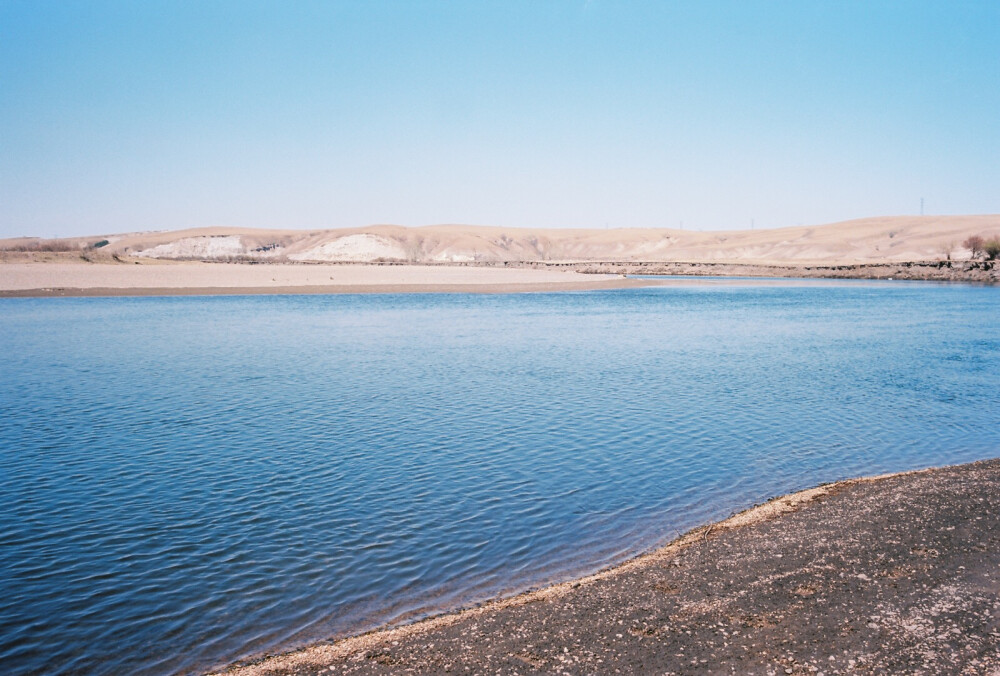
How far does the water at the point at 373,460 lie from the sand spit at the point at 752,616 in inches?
38.4

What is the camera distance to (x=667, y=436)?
51.3 ft

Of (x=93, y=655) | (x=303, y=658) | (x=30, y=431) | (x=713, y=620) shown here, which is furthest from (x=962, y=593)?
(x=30, y=431)

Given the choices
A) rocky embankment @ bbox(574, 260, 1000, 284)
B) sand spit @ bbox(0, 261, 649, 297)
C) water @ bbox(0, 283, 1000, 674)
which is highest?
sand spit @ bbox(0, 261, 649, 297)

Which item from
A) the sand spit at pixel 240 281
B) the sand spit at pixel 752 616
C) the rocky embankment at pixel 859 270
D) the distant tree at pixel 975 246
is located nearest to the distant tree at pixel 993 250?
the rocky embankment at pixel 859 270

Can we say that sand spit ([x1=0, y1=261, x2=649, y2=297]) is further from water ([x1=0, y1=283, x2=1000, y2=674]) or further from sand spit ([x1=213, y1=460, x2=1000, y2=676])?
sand spit ([x1=213, y1=460, x2=1000, y2=676])

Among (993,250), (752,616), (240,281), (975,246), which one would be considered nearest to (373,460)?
(752,616)

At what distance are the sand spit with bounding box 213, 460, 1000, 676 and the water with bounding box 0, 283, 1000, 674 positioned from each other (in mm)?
976

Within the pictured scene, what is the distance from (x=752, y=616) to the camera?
675cm

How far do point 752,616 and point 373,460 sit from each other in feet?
27.5

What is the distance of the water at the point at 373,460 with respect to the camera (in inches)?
316

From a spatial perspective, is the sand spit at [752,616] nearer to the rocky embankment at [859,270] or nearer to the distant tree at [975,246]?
the rocky embankment at [859,270]

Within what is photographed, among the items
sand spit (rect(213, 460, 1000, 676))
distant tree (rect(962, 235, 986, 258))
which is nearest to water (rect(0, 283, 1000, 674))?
sand spit (rect(213, 460, 1000, 676))

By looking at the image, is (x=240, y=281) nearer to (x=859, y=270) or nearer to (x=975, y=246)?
(x=859, y=270)

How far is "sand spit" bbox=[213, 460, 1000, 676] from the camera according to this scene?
6.01 meters
